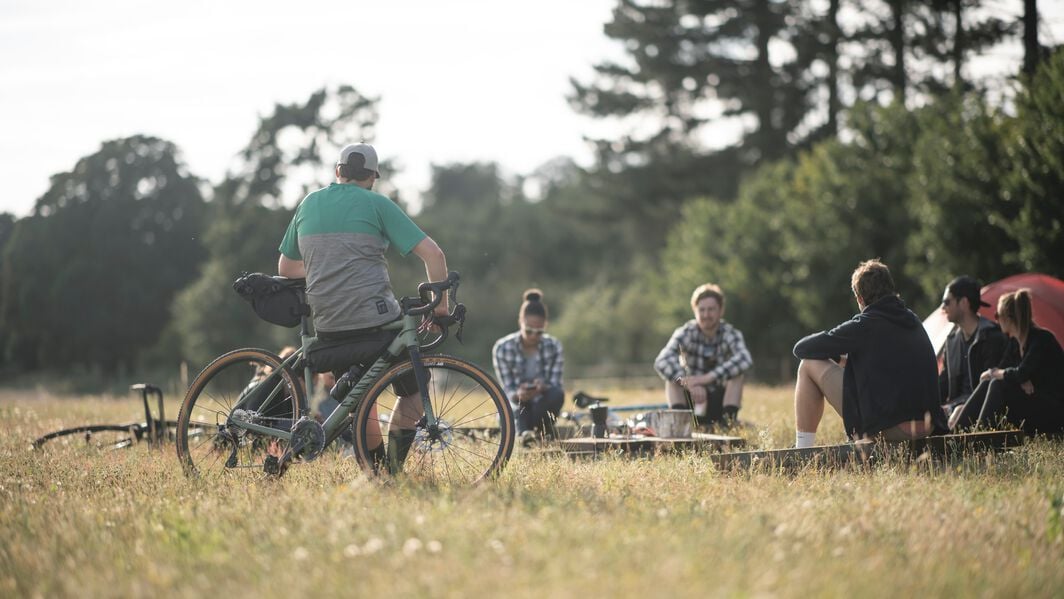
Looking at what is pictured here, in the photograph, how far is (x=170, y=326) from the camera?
44625 mm

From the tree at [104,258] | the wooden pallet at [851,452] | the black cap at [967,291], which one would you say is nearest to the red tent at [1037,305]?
the black cap at [967,291]

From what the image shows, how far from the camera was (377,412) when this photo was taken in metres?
5.69

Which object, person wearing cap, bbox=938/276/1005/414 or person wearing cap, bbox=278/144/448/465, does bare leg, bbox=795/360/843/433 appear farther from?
person wearing cap, bbox=278/144/448/465

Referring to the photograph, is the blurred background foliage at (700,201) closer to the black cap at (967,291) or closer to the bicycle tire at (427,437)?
the black cap at (967,291)

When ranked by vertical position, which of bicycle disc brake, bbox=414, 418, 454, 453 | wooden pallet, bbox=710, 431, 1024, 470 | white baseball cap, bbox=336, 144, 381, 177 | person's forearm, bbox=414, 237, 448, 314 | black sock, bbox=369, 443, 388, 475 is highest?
white baseball cap, bbox=336, 144, 381, 177

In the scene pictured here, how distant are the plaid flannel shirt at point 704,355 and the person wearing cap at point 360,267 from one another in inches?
162

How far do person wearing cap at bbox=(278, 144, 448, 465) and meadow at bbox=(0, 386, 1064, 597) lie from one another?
24.3 inches

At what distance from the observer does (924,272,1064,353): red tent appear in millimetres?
10438

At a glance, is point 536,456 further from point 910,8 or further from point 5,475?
point 910,8

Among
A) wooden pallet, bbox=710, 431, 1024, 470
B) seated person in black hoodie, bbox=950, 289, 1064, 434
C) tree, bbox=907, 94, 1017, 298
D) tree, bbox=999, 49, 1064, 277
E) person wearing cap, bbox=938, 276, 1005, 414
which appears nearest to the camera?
wooden pallet, bbox=710, 431, 1024, 470

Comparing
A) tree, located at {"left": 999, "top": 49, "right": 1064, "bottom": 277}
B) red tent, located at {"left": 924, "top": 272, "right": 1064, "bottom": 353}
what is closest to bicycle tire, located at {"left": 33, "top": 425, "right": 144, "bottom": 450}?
red tent, located at {"left": 924, "top": 272, "right": 1064, "bottom": 353}

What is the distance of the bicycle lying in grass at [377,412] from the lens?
18.2 feet

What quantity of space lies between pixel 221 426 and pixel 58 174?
31.1 metres

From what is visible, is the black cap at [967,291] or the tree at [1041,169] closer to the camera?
the black cap at [967,291]
